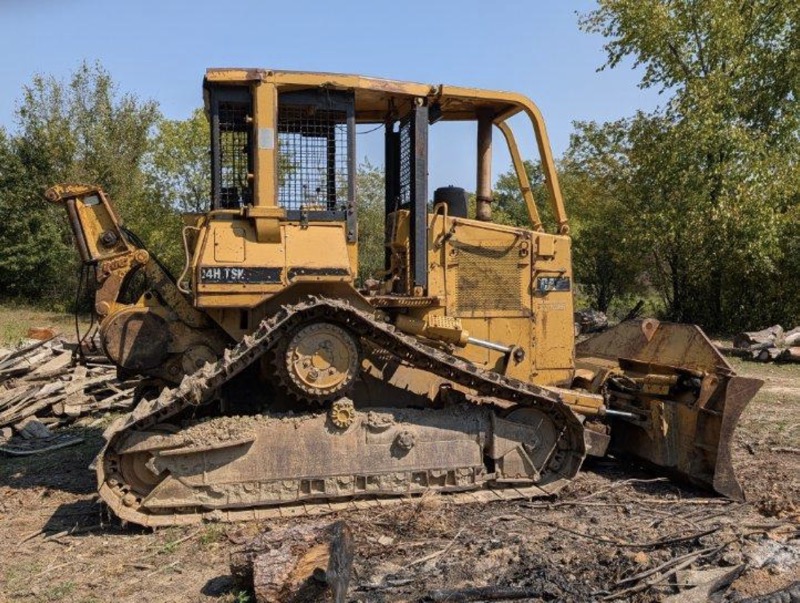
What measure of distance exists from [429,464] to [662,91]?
18.0m

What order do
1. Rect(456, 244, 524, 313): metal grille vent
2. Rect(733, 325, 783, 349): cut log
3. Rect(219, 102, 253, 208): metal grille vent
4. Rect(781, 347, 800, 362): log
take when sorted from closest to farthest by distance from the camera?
Rect(219, 102, 253, 208): metal grille vent, Rect(456, 244, 524, 313): metal grille vent, Rect(781, 347, 800, 362): log, Rect(733, 325, 783, 349): cut log

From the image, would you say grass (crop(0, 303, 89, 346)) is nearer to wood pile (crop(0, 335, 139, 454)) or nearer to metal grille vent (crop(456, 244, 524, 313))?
wood pile (crop(0, 335, 139, 454))

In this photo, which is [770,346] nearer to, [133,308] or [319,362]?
[319,362]

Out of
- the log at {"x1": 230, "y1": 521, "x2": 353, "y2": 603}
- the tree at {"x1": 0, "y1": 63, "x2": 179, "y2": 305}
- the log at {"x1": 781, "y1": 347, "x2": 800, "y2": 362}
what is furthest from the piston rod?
the tree at {"x1": 0, "y1": 63, "x2": 179, "y2": 305}

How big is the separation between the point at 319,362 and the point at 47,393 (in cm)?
624

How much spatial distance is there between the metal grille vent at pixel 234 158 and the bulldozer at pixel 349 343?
2 centimetres

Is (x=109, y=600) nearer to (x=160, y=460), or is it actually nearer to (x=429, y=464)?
(x=160, y=460)

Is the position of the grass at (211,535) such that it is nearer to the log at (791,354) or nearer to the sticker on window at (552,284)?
Result: the sticker on window at (552,284)

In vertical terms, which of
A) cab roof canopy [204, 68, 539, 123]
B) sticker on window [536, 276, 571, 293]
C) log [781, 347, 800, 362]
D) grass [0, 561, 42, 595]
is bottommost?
grass [0, 561, 42, 595]

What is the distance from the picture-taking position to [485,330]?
685cm

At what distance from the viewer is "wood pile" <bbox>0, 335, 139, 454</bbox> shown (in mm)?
9102

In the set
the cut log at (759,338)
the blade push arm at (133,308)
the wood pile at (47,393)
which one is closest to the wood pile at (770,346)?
the cut log at (759,338)

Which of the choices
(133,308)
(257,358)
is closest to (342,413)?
(257,358)

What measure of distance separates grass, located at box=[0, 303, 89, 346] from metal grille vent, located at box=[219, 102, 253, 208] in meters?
14.5
